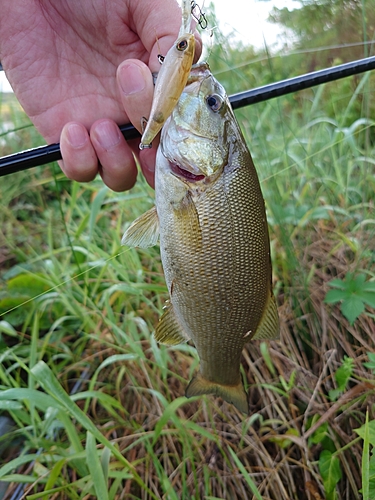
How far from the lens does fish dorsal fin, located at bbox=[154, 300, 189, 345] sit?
4.13 ft

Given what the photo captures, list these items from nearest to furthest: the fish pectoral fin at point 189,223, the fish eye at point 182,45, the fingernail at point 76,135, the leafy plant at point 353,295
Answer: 1. the fish eye at point 182,45
2. the fish pectoral fin at point 189,223
3. the fingernail at point 76,135
4. the leafy plant at point 353,295

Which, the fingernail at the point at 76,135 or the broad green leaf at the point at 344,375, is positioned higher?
the fingernail at the point at 76,135

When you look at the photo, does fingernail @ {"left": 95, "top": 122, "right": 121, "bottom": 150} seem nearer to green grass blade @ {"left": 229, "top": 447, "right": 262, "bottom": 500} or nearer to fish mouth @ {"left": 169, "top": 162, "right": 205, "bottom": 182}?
fish mouth @ {"left": 169, "top": 162, "right": 205, "bottom": 182}

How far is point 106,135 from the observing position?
4.47 feet

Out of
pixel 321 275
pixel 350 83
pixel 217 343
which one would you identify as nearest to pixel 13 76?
pixel 217 343

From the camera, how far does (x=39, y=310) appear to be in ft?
6.65

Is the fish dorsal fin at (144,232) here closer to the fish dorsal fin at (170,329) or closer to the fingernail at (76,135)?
the fish dorsal fin at (170,329)

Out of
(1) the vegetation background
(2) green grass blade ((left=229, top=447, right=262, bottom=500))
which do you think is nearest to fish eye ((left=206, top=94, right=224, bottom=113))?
(1) the vegetation background

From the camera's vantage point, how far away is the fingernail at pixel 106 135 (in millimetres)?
1364

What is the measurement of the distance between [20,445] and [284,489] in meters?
1.06

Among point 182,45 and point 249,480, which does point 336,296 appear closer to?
point 249,480

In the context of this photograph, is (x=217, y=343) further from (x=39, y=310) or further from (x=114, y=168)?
(x=39, y=310)

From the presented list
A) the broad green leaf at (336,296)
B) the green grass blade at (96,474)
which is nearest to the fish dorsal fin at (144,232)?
the green grass blade at (96,474)

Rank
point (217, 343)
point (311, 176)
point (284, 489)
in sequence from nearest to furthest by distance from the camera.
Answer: point (217, 343), point (284, 489), point (311, 176)
